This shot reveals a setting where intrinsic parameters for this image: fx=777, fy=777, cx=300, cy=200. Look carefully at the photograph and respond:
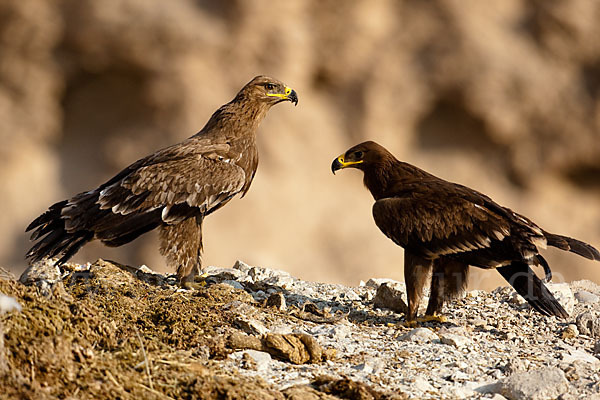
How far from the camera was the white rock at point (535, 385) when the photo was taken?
4.51 metres

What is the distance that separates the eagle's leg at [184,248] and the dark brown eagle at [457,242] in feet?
5.41

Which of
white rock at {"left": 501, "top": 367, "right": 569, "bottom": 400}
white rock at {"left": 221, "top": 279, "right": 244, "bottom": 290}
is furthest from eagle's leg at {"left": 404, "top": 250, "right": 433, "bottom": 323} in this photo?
white rock at {"left": 501, "top": 367, "right": 569, "bottom": 400}

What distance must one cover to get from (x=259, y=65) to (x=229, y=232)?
3.30m

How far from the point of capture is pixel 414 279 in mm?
6320

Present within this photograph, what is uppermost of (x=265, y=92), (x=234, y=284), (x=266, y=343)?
(x=265, y=92)

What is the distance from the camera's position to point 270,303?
243 inches

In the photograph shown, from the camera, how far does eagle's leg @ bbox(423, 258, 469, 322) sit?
645 cm

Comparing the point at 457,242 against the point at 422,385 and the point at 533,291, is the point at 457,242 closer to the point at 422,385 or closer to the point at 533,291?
the point at 533,291

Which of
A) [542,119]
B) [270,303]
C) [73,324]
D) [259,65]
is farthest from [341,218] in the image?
[73,324]

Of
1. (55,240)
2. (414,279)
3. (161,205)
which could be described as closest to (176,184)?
(161,205)

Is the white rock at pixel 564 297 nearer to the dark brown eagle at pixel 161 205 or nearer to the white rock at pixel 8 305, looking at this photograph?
the dark brown eagle at pixel 161 205

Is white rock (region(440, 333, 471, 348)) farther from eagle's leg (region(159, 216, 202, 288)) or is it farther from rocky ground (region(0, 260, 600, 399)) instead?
eagle's leg (region(159, 216, 202, 288))

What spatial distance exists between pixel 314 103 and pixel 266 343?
35.7 feet

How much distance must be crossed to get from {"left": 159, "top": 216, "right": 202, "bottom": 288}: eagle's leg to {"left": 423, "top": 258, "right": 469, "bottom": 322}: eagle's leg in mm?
2044
